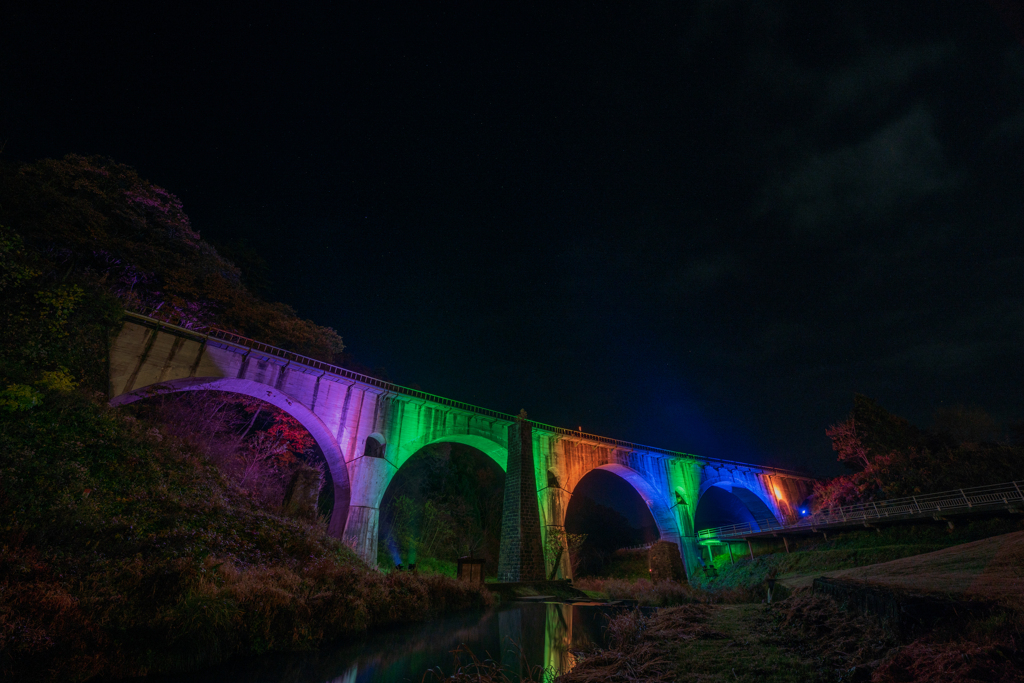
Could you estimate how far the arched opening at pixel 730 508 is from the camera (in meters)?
42.0

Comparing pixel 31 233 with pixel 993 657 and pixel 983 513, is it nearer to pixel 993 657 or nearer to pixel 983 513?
pixel 993 657

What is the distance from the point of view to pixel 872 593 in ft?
14.7

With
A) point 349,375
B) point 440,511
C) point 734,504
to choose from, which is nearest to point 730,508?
point 734,504

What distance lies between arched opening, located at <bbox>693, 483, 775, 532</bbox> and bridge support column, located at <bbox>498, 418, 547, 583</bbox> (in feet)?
94.2

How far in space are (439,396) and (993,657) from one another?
72.0 feet

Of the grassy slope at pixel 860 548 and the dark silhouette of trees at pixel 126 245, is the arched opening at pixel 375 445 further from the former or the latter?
the grassy slope at pixel 860 548

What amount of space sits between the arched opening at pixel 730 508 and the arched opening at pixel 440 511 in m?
25.0

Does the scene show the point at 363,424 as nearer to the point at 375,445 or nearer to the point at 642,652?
the point at 375,445

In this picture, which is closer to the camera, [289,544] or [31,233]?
[289,544]

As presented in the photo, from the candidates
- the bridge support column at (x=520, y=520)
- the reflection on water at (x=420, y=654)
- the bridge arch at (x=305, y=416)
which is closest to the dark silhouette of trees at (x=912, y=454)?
the bridge support column at (x=520, y=520)

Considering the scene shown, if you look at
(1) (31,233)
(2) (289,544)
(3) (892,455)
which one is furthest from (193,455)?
(3) (892,455)

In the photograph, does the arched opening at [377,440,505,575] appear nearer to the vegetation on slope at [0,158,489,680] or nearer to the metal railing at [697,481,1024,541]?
the vegetation on slope at [0,158,489,680]

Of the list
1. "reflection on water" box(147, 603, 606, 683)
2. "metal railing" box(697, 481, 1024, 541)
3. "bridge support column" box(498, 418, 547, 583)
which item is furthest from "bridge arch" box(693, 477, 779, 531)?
"reflection on water" box(147, 603, 606, 683)

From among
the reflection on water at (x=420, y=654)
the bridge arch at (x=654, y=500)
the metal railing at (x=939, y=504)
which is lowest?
the reflection on water at (x=420, y=654)
